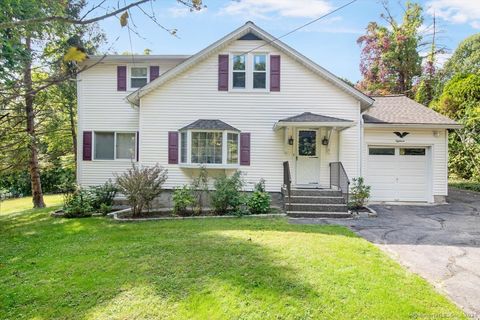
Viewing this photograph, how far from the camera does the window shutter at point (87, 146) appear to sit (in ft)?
37.7

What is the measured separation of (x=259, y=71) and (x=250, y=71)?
339 mm

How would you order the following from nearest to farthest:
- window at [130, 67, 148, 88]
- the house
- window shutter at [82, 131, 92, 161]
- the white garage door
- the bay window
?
the bay window → the house → the white garage door → window shutter at [82, 131, 92, 161] → window at [130, 67, 148, 88]

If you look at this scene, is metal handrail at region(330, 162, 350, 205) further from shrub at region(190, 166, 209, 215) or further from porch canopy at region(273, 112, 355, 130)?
shrub at region(190, 166, 209, 215)

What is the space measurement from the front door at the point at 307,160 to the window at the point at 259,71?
7.64 feet

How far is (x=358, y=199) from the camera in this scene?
970 cm

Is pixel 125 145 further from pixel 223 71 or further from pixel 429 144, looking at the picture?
pixel 429 144

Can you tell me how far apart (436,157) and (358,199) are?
12.9 ft

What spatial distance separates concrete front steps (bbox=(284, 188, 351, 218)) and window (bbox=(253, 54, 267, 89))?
13.8 feet

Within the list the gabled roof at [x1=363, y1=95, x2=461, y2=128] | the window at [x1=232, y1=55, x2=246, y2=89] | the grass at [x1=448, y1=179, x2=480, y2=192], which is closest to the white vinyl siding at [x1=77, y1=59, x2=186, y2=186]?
the window at [x1=232, y1=55, x2=246, y2=89]

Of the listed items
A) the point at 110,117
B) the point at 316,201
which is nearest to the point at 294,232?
the point at 316,201

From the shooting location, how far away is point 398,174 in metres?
11.1

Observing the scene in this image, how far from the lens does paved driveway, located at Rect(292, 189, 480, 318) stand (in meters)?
4.08

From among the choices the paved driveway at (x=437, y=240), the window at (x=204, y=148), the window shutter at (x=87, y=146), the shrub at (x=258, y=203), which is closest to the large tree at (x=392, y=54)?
the paved driveway at (x=437, y=240)

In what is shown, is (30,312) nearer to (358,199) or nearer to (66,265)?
(66,265)
